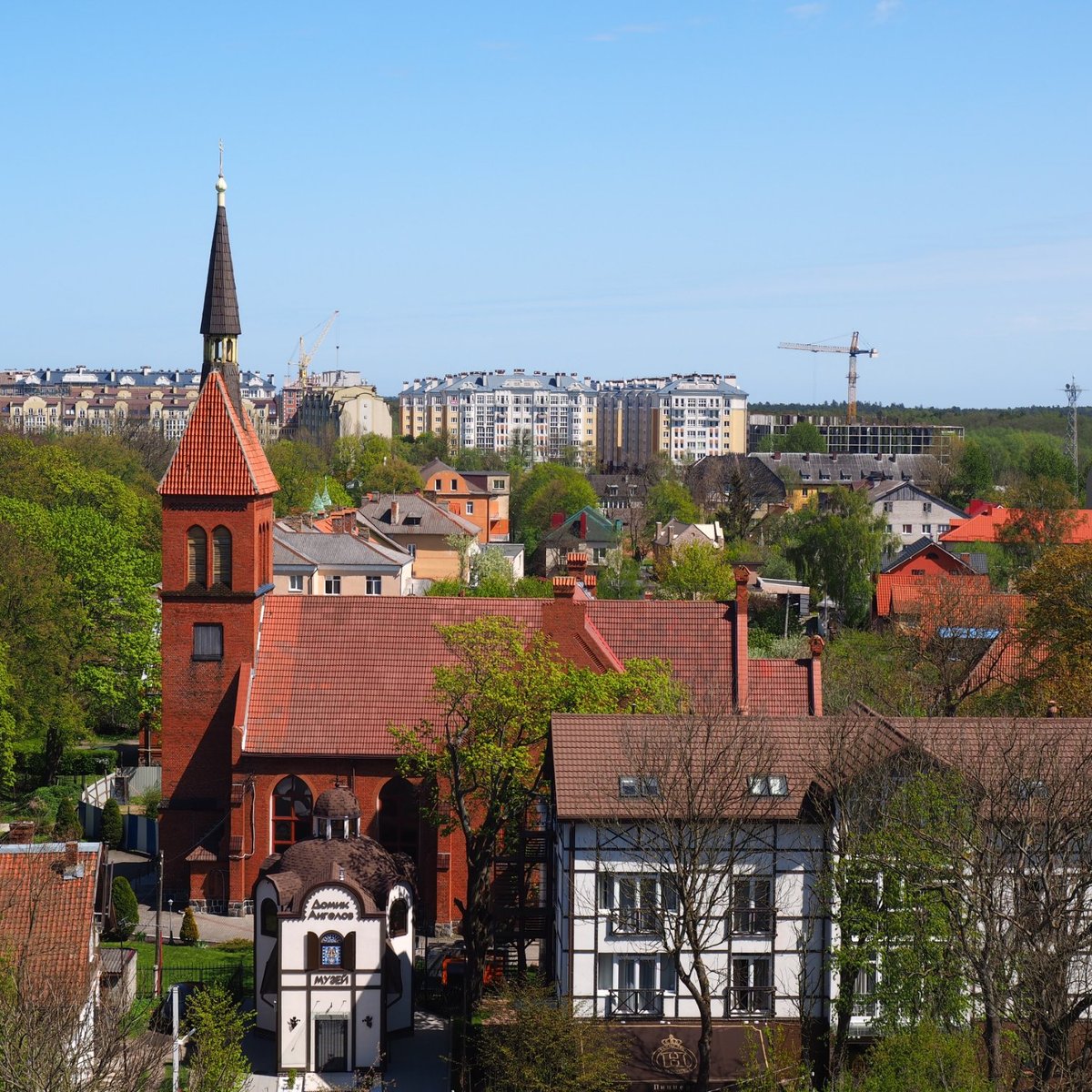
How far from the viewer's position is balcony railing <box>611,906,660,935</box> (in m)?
36.8

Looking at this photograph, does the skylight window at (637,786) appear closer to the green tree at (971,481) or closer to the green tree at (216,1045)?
the green tree at (216,1045)

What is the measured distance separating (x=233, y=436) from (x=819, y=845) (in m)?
22.3

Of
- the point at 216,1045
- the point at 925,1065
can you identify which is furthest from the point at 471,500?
the point at 925,1065

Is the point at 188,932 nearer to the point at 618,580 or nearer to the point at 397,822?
the point at 397,822

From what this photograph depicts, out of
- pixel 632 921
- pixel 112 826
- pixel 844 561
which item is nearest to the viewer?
pixel 632 921

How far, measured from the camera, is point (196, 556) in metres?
50.0

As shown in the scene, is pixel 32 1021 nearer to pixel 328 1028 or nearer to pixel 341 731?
pixel 328 1028

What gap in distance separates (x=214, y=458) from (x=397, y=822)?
12181mm

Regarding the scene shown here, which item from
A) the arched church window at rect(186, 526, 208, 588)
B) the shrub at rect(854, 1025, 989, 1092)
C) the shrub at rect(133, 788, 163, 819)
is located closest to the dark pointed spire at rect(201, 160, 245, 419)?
the arched church window at rect(186, 526, 208, 588)

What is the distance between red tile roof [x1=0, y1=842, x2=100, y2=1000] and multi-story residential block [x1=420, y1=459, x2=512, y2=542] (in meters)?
103

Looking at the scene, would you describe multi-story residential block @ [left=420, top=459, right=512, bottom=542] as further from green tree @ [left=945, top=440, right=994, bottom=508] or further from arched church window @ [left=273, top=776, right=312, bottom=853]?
arched church window @ [left=273, top=776, right=312, bottom=853]

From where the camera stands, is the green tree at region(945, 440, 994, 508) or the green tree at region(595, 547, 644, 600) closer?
the green tree at region(595, 547, 644, 600)

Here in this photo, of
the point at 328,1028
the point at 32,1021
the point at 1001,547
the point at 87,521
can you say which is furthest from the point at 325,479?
the point at 32,1021

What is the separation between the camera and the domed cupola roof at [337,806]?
138 ft
